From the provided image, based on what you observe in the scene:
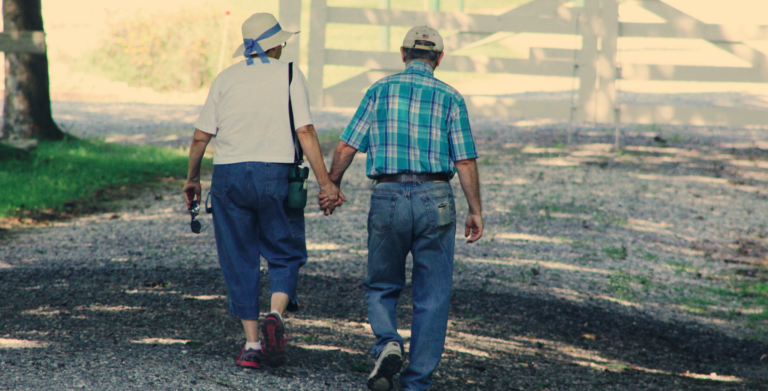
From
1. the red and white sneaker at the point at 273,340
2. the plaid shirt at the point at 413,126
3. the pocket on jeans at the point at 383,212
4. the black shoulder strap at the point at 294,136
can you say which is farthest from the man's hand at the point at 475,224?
the red and white sneaker at the point at 273,340

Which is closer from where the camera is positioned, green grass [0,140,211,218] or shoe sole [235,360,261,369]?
shoe sole [235,360,261,369]

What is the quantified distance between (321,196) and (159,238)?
424 centimetres

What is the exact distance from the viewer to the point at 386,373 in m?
3.67

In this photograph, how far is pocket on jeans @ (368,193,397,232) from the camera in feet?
11.9

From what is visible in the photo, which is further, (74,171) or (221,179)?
(74,171)

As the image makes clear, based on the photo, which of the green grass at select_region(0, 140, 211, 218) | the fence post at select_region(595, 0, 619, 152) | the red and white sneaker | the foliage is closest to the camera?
the red and white sneaker

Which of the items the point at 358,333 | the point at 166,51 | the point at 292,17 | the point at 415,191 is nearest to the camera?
the point at 415,191

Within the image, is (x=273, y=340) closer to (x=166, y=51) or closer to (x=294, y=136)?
(x=294, y=136)

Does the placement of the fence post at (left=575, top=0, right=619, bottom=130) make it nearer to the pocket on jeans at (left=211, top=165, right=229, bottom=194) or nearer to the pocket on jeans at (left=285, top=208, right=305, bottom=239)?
the pocket on jeans at (left=285, top=208, right=305, bottom=239)

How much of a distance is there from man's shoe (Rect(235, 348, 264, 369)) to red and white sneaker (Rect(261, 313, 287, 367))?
37 mm

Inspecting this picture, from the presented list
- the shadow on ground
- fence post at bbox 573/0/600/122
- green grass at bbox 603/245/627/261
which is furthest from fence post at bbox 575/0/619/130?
the shadow on ground

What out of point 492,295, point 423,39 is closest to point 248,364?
point 423,39

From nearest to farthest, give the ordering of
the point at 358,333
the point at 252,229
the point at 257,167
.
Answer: the point at 257,167 → the point at 252,229 → the point at 358,333

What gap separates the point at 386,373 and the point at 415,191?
0.86m
